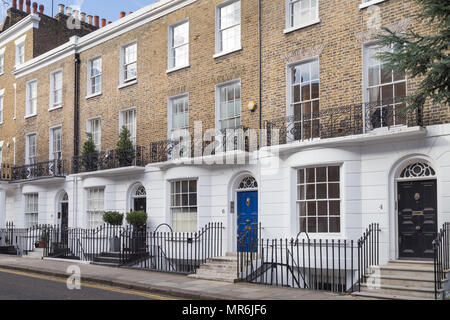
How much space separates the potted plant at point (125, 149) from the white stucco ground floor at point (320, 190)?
0.46 m

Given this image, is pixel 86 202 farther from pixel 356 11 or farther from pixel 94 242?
pixel 356 11

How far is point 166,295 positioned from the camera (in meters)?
12.3

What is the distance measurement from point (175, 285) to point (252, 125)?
536cm

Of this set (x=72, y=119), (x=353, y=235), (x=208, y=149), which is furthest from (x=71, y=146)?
(x=353, y=235)

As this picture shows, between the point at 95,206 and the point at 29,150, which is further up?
the point at 29,150

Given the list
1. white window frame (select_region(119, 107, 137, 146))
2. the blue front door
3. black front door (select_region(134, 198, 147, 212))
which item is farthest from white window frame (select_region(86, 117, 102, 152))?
the blue front door

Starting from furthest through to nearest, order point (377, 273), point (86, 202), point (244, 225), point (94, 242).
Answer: point (86, 202) → point (94, 242) → point (244, 225) → point (377, 273)

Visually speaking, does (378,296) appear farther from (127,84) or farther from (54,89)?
(54,89)

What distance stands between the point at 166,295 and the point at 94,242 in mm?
9069

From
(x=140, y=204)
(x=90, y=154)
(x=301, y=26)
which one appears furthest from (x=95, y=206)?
(x=301, y=26)

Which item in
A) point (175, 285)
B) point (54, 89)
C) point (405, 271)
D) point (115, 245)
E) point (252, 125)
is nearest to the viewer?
point (405, 271)

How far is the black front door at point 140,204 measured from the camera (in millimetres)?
19672

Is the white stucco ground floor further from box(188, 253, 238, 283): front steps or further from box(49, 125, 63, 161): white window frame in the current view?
box(49, 125, 63, 161): white window frame

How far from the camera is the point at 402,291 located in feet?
36.1
